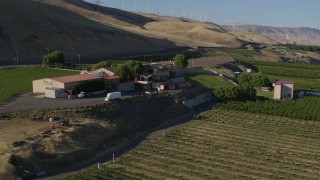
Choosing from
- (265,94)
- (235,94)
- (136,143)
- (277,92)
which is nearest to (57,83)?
(136,143)

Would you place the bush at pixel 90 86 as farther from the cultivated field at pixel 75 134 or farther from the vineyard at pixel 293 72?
the vineyard at pixel 293 72

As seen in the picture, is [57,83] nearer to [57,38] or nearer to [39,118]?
[39,118]

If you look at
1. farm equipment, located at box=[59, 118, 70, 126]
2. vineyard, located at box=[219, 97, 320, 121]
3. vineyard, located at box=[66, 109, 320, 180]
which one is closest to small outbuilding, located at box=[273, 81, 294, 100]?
vineyard, located at box=[219, 97, 320, 121]

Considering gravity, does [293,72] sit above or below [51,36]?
below

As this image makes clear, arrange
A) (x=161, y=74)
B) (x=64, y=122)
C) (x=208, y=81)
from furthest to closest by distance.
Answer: (x=208, y=81)
(x=161, y=74)
(x=64, y=122)

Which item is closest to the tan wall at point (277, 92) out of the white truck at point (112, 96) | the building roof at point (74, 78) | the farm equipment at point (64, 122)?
the white truck at point (112, 96)
